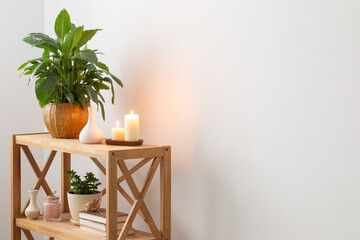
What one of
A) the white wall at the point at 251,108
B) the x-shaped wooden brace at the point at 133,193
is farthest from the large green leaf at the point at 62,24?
the x-shaped wooden brace at the point at 133,193

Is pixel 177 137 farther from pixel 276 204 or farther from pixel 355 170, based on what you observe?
pixel 355 170

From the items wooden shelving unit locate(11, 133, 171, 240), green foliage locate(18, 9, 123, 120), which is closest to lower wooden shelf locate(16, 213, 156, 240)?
wooden shelving unit locate(11, 133, 171, 240)

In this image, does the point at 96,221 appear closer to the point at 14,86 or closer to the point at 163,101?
the point at 163,101

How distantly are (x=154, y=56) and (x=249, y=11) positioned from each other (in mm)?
526

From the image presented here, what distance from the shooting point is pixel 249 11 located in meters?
1.77

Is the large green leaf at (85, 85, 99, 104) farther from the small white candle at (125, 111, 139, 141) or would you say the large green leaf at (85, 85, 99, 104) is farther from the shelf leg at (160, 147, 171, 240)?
the shelf leg at (160, 147, 171, 240)

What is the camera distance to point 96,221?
193 cm

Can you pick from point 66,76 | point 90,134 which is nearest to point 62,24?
point 66,76

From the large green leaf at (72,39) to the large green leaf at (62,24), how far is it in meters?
0.06

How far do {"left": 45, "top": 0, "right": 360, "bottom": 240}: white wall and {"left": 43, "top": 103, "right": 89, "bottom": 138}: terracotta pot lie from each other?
10.5 inches

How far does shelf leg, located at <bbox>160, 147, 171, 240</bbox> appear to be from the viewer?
1901 millimetres

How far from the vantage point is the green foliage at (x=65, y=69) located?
6.64 feet

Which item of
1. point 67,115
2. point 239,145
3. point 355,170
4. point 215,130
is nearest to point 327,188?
point 355,170

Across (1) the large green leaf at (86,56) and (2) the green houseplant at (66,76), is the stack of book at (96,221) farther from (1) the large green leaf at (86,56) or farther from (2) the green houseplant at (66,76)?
(1) the large green leaf at (86,56)
